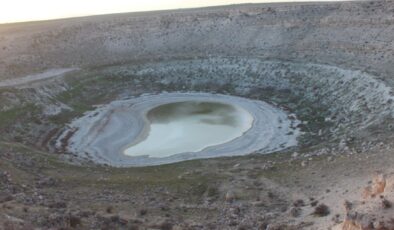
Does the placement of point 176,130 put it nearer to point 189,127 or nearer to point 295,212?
point 189,127

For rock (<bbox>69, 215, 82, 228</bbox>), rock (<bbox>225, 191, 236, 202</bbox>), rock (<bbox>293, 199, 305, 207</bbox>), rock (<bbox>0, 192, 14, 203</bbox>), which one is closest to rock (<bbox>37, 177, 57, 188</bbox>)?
rock (<bbox>0, 192, 14, 203</bbox>)

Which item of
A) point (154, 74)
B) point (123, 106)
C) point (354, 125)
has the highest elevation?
point (154, 74)

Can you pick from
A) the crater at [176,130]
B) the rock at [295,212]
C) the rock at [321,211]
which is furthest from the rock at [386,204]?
the crater at [176,130]

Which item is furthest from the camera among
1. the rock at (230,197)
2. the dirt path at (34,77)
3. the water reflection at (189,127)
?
the dirt path at (34,77)

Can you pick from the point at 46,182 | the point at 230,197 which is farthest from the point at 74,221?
the point at 230,197

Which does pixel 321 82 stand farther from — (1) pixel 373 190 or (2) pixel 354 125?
(1) pixel 373 190

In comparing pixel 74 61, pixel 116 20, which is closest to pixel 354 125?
pixel 74 61

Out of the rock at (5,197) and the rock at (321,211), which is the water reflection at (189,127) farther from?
the rock at (321,211)

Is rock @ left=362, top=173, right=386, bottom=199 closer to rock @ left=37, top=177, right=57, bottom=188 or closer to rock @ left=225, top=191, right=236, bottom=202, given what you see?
rock @ left=225, top=191, right=236, bottom=202
